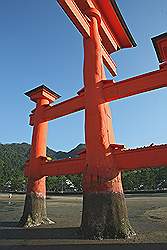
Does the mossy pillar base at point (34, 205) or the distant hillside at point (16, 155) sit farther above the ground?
the distant hillside at point (16, 155)

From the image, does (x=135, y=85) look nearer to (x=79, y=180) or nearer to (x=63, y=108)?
(x=63, y=108)

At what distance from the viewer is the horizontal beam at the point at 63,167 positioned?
9242 mm

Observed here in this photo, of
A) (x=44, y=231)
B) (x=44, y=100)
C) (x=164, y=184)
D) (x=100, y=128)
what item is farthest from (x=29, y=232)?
(x=164, y=184)

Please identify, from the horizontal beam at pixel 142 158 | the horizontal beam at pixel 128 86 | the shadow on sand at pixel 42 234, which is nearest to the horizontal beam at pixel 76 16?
the horizontal beam at pixel 128 86

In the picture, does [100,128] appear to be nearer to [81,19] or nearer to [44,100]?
[81,19]

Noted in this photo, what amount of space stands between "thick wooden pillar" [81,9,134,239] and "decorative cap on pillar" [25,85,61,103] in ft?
12.2

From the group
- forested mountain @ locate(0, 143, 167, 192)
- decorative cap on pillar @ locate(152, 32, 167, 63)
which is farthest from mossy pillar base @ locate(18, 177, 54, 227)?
forested mountain @ locate(0, 143, 167, 192)

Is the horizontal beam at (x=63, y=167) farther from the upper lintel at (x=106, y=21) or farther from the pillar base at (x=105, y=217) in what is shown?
the upper lintel at (x=106, y=21)

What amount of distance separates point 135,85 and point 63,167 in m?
4.24

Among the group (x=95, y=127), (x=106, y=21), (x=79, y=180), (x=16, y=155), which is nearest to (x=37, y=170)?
(x=95, y=127)

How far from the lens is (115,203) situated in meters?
7.47

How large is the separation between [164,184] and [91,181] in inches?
1775

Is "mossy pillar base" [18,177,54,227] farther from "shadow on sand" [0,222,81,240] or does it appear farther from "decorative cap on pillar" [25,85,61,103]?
"decorative cap on pillar" [25,85,61,103]

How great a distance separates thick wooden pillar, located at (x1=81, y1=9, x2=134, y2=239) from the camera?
7293 mm
